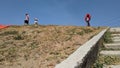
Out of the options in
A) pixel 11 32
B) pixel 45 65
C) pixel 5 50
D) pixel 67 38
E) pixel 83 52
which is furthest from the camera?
pixel 11 32

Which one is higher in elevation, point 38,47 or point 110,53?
point 110,53

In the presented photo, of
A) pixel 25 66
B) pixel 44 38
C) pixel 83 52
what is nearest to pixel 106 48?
pixel 25 66

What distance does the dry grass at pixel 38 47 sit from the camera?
9.61 meters

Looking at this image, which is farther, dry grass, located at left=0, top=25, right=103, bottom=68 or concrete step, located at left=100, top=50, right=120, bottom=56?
dry grass, located at left=0, top=25, right=103, bottom=68

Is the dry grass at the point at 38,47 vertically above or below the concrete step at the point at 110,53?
below

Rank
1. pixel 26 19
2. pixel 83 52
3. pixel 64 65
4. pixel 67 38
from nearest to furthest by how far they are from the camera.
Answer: pixel 64 65 → pixel 83 52 → pixel 67 38 → pixel 26 19

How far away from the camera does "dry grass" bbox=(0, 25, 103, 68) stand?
9608 mm

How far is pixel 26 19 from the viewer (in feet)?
89.7

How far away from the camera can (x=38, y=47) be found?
12.4 m

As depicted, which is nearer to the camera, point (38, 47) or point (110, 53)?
point (110, 53)

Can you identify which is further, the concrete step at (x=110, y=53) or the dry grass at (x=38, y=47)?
the dry grass at (x=38, y=47)

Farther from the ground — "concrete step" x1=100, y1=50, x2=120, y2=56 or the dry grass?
"concrete step" x1=100, y1=50, x2=120, y2=56

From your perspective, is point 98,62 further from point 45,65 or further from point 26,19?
point 26,19

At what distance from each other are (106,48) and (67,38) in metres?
5.16
